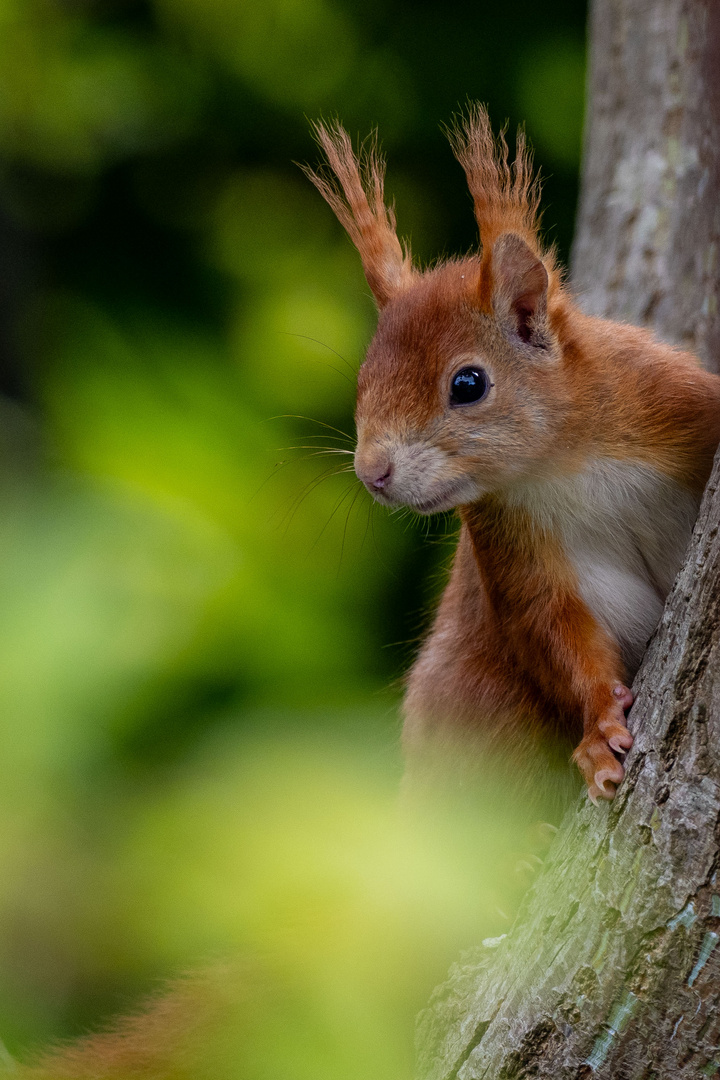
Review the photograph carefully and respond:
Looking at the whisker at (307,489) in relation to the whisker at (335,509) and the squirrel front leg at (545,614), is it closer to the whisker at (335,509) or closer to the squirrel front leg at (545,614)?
the whisker at (335,509)

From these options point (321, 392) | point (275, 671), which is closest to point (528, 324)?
point (321, 392)

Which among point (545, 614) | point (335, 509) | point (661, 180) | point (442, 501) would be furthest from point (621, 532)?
point (661, 180)

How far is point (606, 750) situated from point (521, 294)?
0.80 metres

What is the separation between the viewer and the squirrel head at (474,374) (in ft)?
5.79

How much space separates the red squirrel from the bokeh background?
0.83 ft

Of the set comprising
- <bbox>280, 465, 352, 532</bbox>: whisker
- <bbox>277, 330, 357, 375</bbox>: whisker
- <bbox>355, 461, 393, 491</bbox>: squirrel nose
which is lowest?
<bbox>280, 465, 352, 532</bbox>: whisker

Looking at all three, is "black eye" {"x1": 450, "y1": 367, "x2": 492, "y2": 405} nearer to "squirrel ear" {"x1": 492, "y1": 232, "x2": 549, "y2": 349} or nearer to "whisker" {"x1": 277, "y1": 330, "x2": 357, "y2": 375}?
"squirrel ear" {"x1": 492, "y1": 232, "x2": 549, "y2": 349}

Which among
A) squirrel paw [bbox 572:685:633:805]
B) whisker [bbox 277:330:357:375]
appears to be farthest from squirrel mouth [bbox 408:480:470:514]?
whisker [bbox 277:330:357:375]

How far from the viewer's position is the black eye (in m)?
1.80

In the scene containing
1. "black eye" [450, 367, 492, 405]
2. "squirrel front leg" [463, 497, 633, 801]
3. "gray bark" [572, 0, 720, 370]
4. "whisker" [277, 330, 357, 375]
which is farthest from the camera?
"gray bark" [572, 0, 720, 370]

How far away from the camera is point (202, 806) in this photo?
1.14 m

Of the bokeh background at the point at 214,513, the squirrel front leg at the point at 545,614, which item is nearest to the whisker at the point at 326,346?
the bokeh background at the point at 214,513

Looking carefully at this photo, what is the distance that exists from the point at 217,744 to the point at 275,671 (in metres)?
0.17

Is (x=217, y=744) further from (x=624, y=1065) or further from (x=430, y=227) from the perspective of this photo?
(x=430, y=227)
